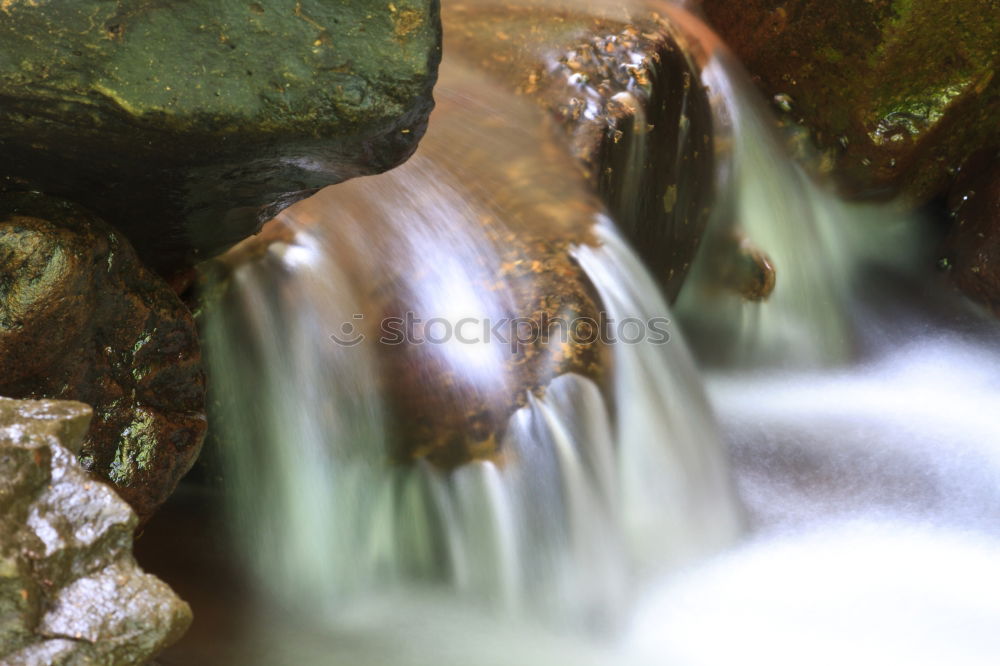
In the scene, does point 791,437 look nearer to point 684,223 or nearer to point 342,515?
point 684,223

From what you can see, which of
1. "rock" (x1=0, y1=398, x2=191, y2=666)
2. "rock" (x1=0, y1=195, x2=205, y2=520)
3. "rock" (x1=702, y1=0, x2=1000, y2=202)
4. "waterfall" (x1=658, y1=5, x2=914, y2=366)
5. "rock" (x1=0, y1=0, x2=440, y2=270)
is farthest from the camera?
"rock" (x1=702, y1=0, x2=1000, y2=202)

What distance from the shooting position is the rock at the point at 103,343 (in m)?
2.10

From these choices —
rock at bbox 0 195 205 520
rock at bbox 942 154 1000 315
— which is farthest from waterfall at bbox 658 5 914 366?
rock at bbox 0 195 205 520

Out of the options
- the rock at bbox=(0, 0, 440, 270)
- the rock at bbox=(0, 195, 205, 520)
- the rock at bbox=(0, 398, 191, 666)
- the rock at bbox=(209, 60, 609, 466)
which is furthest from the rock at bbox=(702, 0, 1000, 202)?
the rock at bbox=(0, 398, 191, 666)

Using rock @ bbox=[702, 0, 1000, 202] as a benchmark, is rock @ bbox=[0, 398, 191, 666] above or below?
below

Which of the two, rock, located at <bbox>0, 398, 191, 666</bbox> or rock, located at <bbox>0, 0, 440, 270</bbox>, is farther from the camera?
rock, located at <bbox>0, 0, 440, 270</bbox>

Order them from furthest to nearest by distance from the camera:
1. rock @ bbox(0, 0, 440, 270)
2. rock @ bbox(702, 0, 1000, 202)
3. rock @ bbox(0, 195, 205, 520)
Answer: rock @ bbox(702, 0, 1000, 202) < rock @ bbox(0, 195, 205, 520) < rock @ bbox(0, 0, 440, 270)

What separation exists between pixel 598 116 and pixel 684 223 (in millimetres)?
763

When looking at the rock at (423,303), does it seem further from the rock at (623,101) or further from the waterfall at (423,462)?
the rock at (623,101)

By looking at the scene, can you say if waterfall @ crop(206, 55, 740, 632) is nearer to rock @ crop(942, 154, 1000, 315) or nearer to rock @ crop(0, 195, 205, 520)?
rock @ crop(0, 195, 205, 520)

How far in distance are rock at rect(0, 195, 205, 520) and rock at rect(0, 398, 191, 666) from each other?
0.66 metres

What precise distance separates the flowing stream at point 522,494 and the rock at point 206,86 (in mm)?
845

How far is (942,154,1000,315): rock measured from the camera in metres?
4.62

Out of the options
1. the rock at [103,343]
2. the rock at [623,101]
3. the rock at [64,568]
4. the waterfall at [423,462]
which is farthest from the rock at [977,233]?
the rock at [64,568]
